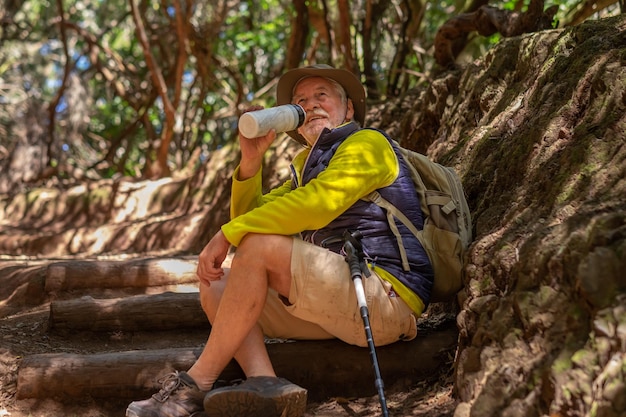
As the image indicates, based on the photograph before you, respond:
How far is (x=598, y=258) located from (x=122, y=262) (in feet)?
12.6

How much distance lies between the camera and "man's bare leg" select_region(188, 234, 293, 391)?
284 cm

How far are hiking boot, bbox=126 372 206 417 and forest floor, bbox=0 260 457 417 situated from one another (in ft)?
1.54

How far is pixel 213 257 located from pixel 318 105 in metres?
0.97

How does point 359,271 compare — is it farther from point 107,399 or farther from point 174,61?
point 174,61

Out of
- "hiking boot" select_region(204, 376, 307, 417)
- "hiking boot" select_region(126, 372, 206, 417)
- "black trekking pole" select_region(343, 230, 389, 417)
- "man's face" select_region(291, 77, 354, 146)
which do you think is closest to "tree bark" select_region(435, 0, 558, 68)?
"man's face" select_region(291, 77, 354, 146)

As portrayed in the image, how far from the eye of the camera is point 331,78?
11.6 ft

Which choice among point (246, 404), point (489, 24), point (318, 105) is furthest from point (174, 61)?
point (246, 404)

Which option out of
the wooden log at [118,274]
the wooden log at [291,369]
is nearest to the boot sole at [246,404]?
the wooden log at [291,369]

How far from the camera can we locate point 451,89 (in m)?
5.80

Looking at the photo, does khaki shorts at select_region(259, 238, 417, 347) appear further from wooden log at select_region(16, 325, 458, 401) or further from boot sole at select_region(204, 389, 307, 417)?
boot sole at select_region(204, 389, 307, 417)

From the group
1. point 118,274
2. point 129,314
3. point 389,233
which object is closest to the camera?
point 389,233

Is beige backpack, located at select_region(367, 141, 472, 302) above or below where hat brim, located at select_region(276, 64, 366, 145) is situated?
below

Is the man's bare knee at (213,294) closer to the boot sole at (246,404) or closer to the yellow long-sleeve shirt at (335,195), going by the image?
the yellow long-sleeve shirt at (335,195)

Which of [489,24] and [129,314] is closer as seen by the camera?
[129,314]
